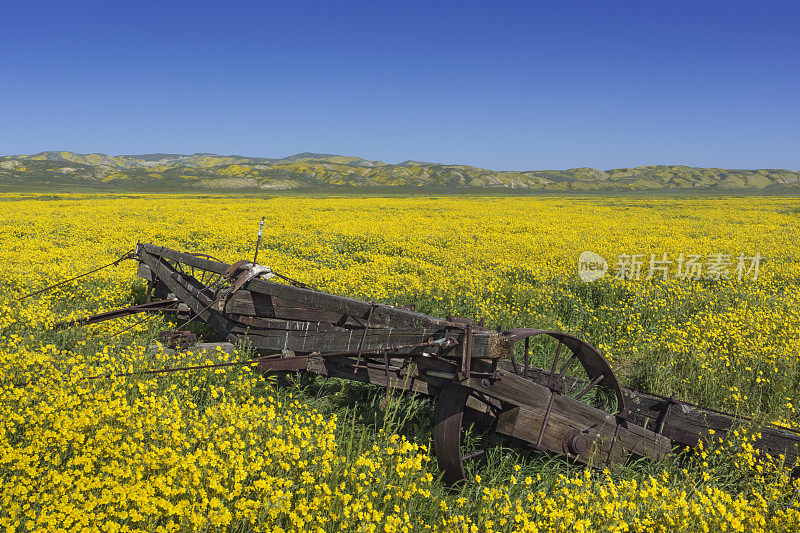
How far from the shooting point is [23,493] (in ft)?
9.06

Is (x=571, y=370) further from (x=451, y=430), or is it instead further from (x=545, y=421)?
(x=451, y=430)

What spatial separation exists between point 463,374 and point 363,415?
1987 mm

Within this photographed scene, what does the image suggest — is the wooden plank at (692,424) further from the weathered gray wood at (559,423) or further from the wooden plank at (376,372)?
the wooden plank at (376,372)

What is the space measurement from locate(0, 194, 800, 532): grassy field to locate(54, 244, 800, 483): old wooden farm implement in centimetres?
27

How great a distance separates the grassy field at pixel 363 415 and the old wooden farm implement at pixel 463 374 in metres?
0.27

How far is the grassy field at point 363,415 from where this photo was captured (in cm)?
288

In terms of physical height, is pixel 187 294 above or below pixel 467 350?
below

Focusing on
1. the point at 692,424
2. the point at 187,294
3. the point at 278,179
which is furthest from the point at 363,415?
the point at 278,179

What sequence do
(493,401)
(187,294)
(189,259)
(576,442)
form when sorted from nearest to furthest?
(576,442)
(493,401)
(187,294)
(189,259)

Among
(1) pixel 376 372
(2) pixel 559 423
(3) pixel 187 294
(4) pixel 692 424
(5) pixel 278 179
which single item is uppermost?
(5) pixel 278 179

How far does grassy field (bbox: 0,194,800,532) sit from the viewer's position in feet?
9.45

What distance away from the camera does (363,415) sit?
499 cm

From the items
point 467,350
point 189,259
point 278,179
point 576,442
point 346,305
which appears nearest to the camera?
point 467,350

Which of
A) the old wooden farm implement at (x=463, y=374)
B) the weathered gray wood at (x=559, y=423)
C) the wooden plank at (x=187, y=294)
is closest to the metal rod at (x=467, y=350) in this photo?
the old wooden farm implement at (x=463, y=374)
